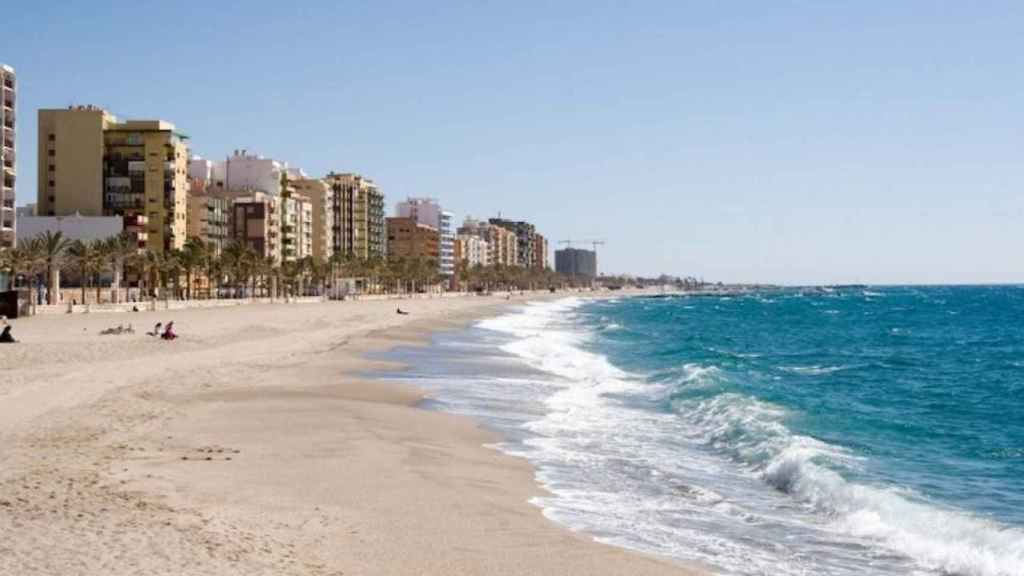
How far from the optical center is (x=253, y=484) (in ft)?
50.2

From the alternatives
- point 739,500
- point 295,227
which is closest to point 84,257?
point 295,227

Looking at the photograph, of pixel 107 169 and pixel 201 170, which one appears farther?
pixel 201 170

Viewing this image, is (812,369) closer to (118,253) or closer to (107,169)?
(118,253)

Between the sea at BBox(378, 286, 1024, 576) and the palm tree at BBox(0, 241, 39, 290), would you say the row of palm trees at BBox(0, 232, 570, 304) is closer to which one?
the palm tree at BBox(0, 241, 39, 290)

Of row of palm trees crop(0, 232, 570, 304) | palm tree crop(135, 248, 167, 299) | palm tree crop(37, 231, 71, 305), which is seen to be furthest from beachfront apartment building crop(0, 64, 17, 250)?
palm tree crop(37, 231, 71, 305)

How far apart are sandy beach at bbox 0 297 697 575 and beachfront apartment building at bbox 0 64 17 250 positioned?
70.4 metres

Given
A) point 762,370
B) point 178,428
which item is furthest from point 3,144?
point 178,428

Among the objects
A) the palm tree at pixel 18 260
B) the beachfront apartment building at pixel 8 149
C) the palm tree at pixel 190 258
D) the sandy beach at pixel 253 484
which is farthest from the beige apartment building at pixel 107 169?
the sandy beach at pixel 253 484

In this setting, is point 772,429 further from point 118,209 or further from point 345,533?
point 118,209

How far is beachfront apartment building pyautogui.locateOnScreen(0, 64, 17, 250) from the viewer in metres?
95.2

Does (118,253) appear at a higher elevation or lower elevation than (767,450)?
higher

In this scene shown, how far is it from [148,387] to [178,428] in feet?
24.4

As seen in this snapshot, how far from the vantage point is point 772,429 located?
2516 cm

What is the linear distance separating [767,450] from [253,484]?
10.9 m
